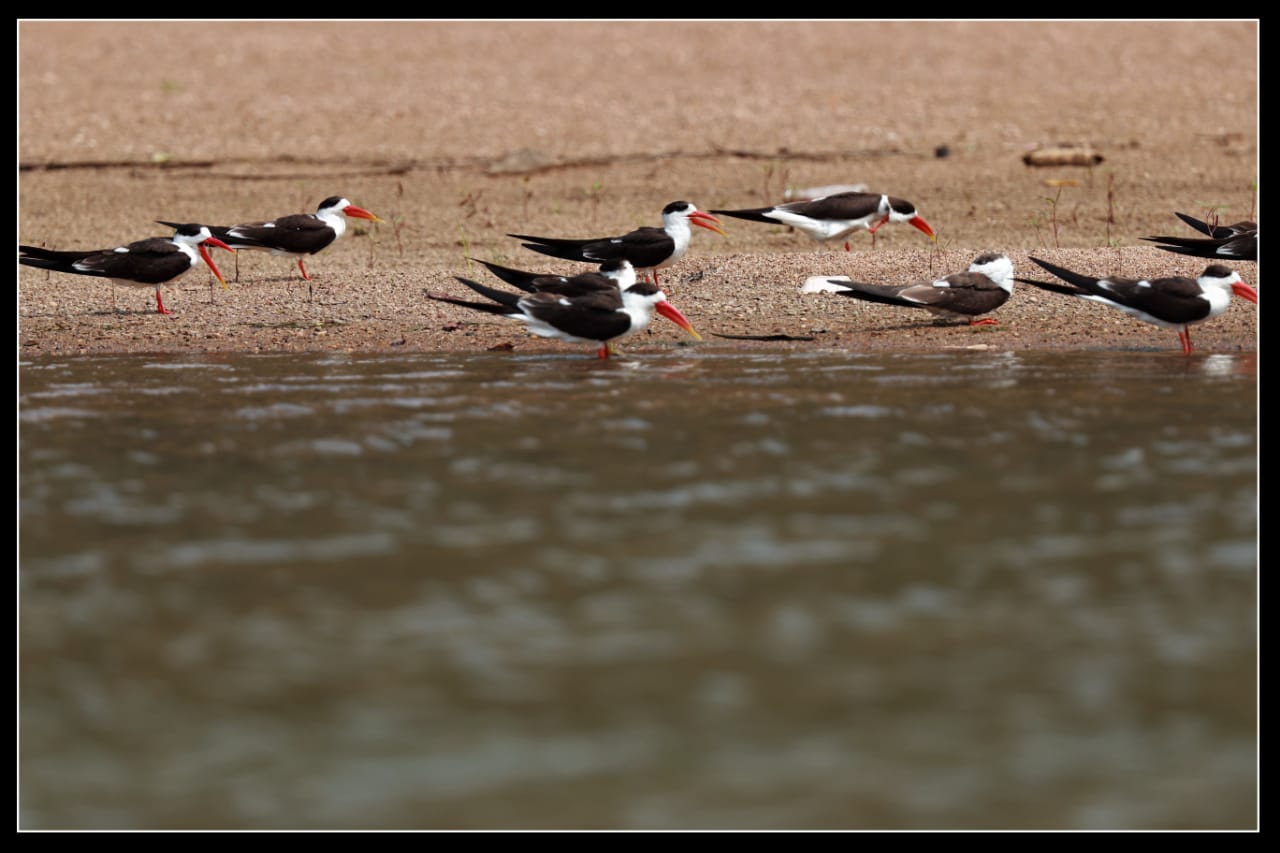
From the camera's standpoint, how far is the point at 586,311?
34.0 feet

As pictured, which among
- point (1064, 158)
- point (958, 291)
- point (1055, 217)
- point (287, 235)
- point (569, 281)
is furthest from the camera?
point (1064, 158)

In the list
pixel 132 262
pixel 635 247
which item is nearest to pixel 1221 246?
pixel 635 247

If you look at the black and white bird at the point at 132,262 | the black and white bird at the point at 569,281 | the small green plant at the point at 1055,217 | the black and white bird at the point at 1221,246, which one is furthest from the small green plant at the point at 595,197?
the black and white bird at the point at 1221,246

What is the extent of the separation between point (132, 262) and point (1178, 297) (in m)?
7.06

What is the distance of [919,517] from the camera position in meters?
6.19

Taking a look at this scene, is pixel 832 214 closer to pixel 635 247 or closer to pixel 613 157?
pixel 635 247

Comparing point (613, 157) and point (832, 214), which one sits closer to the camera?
point (832, 214)

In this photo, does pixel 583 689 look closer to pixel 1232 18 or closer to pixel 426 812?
pixel 426 812

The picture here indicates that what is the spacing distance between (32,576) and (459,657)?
166 cm

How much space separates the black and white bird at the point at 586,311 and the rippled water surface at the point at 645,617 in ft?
6.49

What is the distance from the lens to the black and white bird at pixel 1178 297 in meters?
10.3
